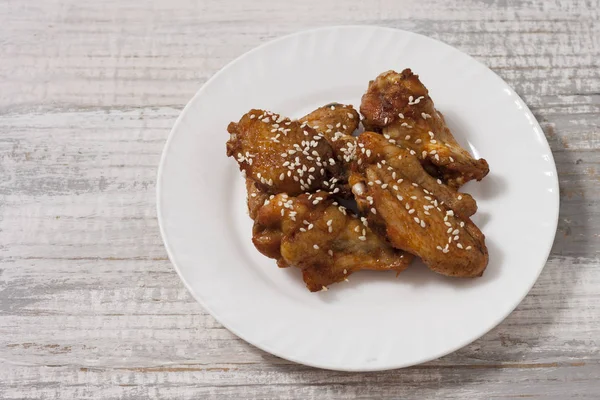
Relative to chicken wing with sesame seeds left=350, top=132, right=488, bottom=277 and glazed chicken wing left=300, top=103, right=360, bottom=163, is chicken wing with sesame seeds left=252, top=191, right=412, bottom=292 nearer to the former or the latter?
chicken wing with sesame seeds left=350, top=132, right=488, bottom=277

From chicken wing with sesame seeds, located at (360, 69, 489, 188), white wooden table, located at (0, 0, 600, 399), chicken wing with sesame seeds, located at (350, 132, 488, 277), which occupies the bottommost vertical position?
white wooden table, located at (0, 0, 600, 399)

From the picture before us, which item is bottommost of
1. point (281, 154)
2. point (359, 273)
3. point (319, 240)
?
point (359, 273)

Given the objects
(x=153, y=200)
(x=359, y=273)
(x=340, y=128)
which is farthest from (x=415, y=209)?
(x=153, y=200)

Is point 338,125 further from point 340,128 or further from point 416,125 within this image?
point 416,125

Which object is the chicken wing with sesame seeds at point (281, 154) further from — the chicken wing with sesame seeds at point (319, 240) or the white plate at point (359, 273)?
the white plate at point (359, 273)

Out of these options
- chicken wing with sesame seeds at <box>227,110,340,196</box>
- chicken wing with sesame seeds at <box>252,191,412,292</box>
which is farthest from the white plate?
chicken wing with sesame seeds at <box>227,110,340,196</box>

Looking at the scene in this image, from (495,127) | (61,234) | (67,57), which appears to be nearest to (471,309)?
(495,127)
